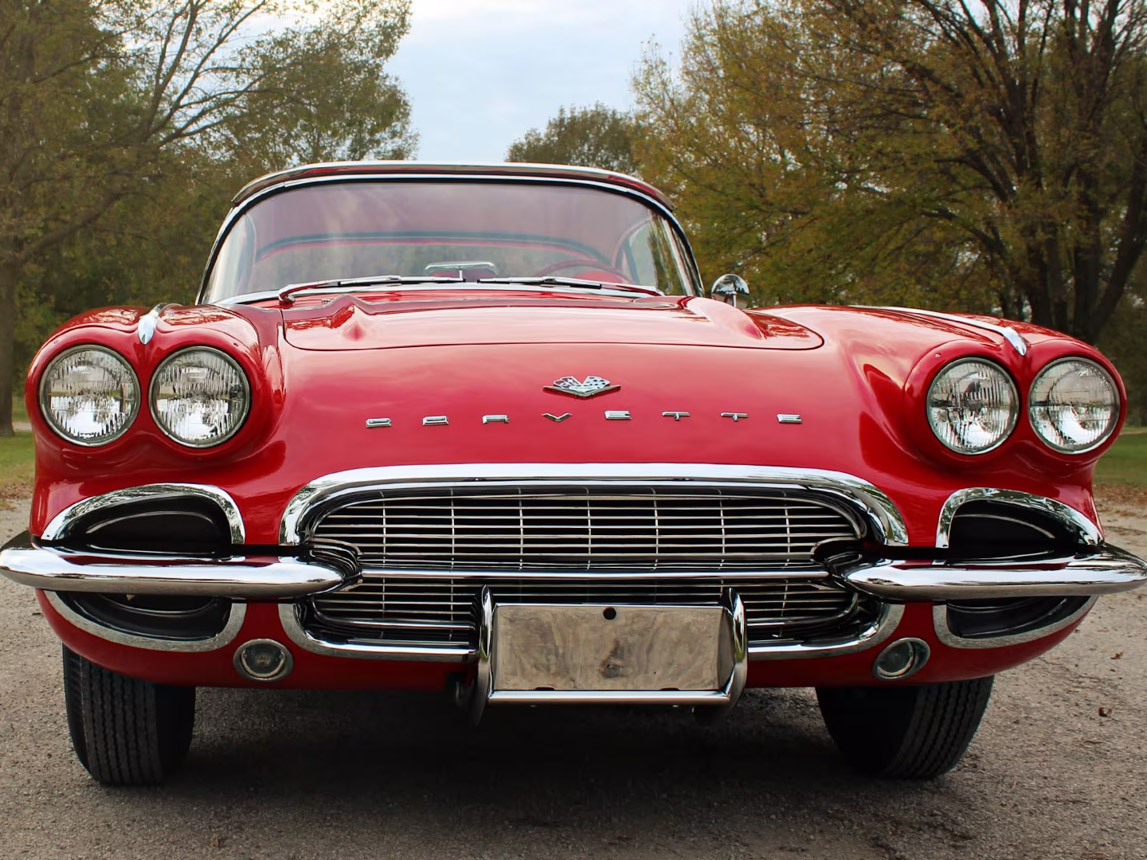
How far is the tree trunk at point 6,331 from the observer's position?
810 inches

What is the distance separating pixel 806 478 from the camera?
7.48 ft

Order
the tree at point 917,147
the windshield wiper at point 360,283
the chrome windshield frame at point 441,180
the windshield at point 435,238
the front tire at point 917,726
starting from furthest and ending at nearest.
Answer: the tree at point 917,147 < the chrome windshield frame at point 441,180 < the windshield at point 435,238 < the windshield wiper at point 360,283 < the front tire at point 917,726

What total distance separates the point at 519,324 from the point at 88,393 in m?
0.92

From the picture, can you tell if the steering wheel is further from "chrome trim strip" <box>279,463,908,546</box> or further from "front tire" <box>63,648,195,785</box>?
"front tire" <box>63,648,195,785</box>

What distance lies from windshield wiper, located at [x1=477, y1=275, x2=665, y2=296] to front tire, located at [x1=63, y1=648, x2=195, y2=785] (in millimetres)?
1471

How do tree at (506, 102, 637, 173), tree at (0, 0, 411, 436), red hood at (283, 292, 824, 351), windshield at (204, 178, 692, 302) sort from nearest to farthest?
red hood at (283, 292, 824, 351) < windshield at (204, 178, 692, 302) < tree at (0, 0, 411, 436) < tree at (506, 102, 637, 173)

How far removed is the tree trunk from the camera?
2056 cm

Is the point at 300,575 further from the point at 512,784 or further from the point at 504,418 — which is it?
the point at 512,784

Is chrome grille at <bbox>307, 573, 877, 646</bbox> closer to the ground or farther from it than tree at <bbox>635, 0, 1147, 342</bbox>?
closer to the ground

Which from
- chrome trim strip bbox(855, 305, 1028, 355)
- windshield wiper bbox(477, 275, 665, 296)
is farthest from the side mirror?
chrome trim strip bbox(855, 305, 1028, 355)

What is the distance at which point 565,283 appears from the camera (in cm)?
352

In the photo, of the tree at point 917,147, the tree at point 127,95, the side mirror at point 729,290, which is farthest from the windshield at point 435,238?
the tree at point 127,95

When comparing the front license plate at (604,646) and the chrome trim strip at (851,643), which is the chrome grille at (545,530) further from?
the chrome trim strip at (851,643)

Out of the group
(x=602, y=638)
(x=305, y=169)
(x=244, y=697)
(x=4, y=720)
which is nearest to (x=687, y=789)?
(x=602, y=638)
